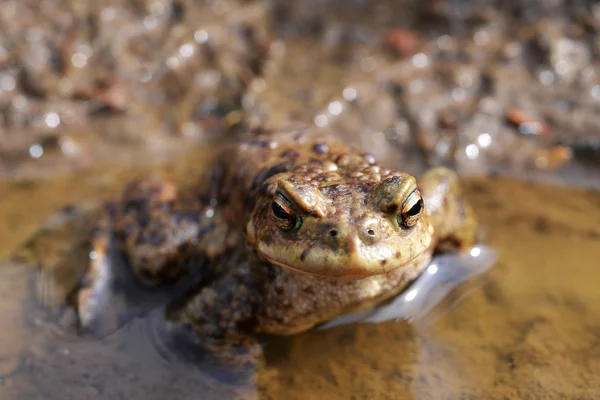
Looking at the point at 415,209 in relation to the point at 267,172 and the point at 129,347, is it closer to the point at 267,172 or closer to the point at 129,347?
the point at 267,172

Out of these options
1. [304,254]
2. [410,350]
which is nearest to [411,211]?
[304,254]

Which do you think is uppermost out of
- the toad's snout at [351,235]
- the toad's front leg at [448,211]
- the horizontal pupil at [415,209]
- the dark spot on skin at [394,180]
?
the dark spot on skin at [394,180]

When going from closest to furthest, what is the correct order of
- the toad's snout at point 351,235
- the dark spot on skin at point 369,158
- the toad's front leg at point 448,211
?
the toad's snout at point 351,235 → the dark spot on skin at point 369,158 → the toad's front leg at point 448,211

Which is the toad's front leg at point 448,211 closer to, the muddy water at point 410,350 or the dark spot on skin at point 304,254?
the muddy water at point 410,350

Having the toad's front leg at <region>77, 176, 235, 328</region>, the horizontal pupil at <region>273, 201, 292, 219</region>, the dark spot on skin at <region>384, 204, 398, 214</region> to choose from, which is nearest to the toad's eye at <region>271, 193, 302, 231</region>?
the horizontal pupil at <region>273, 201, 292, 219</region>

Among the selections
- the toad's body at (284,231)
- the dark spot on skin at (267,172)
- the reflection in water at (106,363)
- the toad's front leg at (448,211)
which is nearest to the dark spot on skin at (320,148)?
the toad's body at (284,231)

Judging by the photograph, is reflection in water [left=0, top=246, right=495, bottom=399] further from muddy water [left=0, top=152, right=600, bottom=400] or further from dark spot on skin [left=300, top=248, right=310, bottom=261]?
dark spot on skin [left=300, top=248, right=310, bottom=261]
